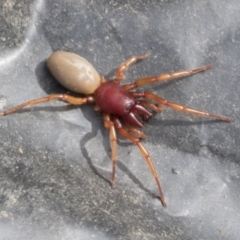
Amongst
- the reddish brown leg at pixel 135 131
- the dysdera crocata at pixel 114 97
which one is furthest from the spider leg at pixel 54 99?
the reddish brown leg at pixel 135 131

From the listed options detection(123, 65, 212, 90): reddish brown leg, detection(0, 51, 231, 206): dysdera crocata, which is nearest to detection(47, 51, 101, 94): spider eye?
detection(0, 51, 231, 206): dysdera crocata

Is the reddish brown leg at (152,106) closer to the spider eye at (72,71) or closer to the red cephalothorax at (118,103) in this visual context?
the red cephalothorax at (118,103)

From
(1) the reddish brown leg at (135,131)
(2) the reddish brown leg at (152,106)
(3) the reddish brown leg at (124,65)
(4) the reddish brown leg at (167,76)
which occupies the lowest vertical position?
(1) the reddish brown leg at (135,131)

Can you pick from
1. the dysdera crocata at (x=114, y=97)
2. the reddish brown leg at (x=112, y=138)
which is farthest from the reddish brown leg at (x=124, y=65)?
the reddish brown leg at (x=112, y=138)

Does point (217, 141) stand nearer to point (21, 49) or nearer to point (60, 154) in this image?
point (60, 154)

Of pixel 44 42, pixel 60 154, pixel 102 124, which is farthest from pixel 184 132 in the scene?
pixel 44 42

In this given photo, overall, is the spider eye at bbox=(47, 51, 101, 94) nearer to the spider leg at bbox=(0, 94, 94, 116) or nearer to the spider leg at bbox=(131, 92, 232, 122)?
the spider leg at bbox=(0, 94, 94, 116)

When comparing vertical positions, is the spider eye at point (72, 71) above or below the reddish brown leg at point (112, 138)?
above

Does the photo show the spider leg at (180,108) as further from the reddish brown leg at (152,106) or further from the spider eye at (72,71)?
the spider eye at (72,71)
